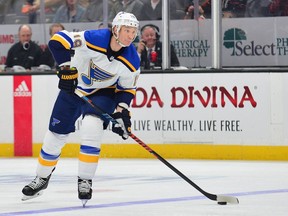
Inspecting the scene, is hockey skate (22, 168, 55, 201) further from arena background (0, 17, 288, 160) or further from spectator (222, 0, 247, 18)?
spectator (222, 0, 247, 18)

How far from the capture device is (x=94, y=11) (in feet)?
38.0

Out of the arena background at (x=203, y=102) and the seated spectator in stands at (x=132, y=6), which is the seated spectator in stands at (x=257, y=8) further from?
the seated spectator in stands at (x=132, y=6)

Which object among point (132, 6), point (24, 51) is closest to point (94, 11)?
point (132, 6)

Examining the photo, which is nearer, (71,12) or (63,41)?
(63,41)

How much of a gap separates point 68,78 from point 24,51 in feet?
18.4

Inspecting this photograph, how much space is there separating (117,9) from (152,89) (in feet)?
3.45

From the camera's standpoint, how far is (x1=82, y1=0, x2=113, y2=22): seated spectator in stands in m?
11.5

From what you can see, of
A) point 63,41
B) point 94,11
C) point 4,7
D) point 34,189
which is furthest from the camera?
point 4,7

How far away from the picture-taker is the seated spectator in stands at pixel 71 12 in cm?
1166

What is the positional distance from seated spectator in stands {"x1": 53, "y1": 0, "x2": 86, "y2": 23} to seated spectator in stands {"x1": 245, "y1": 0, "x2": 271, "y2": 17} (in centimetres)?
193

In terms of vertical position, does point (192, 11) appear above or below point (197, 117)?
above

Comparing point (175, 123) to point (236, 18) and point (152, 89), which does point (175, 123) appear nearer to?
point (152, 89)

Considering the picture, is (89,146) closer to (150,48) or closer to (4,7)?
(150,48)

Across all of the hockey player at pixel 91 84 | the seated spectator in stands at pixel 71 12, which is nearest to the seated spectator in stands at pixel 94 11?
the seated spectator in stands at pixel 71 12
